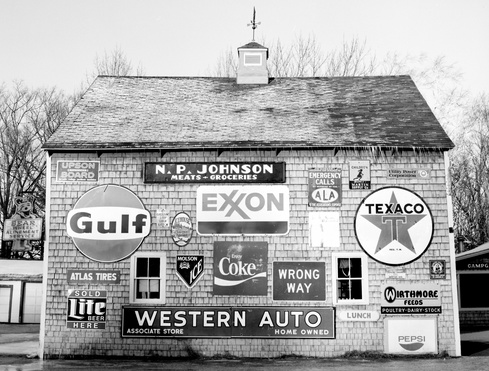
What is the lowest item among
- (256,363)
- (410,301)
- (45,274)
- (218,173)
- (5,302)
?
(256,363)

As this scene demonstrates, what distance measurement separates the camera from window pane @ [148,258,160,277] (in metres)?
14.9

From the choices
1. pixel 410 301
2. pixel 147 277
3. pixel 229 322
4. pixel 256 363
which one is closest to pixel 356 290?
pixel 410 301

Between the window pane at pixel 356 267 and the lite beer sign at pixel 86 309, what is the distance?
5960 mm

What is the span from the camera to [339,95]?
18.0 metres

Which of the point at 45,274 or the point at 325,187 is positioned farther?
the point at 325,187

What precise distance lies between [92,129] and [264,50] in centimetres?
658

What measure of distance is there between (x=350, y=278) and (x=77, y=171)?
7152 mm

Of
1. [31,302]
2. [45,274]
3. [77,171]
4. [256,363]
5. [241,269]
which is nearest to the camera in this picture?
[256,363]

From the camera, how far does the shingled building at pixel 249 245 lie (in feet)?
47.8

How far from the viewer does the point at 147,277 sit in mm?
14844

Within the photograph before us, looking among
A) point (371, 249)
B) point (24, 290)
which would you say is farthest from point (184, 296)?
point (24, 290)

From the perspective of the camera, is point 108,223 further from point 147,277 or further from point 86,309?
point 86,309

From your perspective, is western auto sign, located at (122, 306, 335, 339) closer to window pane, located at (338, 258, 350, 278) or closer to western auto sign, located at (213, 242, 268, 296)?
western auto sign, located at (213, 242, 268, 296)

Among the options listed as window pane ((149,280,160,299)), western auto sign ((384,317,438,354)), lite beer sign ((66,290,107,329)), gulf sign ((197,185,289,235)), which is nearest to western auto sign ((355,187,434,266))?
western auto sign ((384,317,438,354))
